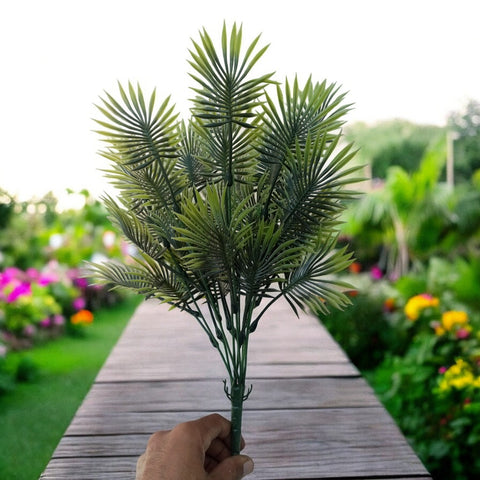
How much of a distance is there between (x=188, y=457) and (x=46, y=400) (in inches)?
94.1

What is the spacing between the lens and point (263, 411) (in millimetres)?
1853

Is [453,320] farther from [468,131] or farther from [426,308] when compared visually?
[468,131]

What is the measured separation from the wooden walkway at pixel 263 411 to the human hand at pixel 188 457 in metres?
0.40

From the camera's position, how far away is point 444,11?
21.2 ft

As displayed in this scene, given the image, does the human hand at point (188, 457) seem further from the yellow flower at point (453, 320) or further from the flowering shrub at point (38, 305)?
the flowering shrub at point (38, 305)

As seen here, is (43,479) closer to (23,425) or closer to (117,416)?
(117,416)

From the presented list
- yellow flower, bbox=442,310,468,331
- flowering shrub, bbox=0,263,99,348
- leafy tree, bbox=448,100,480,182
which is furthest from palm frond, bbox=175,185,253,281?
leafy tree, bbox=448,100,480,182

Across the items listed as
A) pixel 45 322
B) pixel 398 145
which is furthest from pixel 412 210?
pixel 398 145

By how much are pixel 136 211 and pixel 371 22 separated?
295 inches

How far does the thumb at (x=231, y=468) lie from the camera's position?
1.05m

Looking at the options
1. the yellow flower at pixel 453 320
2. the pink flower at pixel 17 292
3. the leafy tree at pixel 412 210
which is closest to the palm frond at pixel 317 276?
the yellow flower at pixel 453 320

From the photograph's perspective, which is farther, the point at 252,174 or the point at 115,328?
the point at 115,328

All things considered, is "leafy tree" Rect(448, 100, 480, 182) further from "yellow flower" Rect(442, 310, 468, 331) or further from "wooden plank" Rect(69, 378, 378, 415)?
"wooden plank" Rect(69, 378, 378, 415)

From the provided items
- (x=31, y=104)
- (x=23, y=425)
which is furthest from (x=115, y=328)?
(x=31, y=104)
